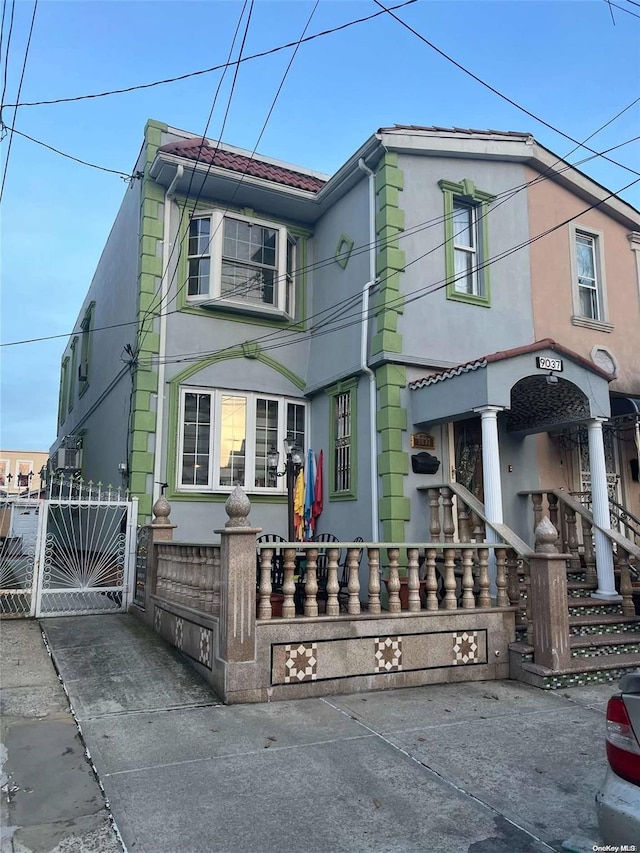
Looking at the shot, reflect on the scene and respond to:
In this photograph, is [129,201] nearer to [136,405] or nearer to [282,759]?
[136,405]

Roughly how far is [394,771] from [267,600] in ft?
6.94

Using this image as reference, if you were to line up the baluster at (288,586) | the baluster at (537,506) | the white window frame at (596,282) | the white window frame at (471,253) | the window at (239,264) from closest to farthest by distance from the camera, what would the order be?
1. the baluster at (288,586)
2. the baluster at (537,506)
3. the white window frame at (471,253)
4. the window at (239,264)
5. the white window frame at (596,282)

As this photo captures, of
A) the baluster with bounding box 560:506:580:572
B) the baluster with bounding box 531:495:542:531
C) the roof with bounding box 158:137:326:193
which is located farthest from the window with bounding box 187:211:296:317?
the baluster with bounding box 560:506:580:572

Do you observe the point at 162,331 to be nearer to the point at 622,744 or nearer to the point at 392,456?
the point at 392,456

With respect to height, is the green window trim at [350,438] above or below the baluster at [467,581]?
above

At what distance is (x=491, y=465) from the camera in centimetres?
786

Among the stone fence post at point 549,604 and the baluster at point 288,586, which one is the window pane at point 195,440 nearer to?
the baluster at point 288,586

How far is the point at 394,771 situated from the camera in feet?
13.6

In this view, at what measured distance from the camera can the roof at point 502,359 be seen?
25.6 ft

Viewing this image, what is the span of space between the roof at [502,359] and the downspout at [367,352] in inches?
26.0

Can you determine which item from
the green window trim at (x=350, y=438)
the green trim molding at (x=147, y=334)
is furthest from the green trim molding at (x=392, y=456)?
the green trim molding at (x=147, y=334)

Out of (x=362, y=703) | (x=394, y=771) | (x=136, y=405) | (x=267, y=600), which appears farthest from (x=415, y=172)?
(x=394, y=771)

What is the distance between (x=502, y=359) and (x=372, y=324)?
7.72 ft

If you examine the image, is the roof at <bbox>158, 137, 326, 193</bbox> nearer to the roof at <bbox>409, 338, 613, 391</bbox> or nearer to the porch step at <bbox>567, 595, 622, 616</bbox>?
the roof at <bbox>409, 338, 613, 391</bbox>
